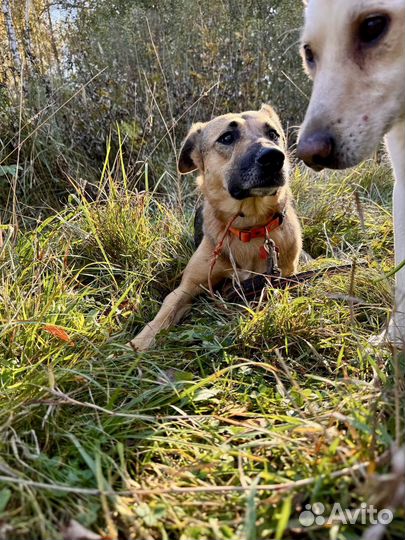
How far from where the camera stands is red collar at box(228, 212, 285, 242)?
2.90 meters

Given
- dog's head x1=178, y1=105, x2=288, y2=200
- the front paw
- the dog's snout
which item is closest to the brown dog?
dog's head x1=178, y1=105, x2=288, y2=200

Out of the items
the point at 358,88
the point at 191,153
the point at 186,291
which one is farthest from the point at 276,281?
the point at 191,153

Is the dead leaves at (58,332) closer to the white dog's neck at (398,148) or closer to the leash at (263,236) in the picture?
the leash at (263,236)

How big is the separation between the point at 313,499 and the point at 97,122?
452 centimetres

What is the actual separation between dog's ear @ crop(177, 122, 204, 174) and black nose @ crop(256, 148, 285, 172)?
715 millimetres

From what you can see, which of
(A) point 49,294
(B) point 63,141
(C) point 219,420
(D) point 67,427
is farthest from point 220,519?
(B) point 63,141

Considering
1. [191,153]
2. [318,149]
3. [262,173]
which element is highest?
[318,149]

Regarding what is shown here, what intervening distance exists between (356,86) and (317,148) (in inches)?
9.9

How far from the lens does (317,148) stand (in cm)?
162

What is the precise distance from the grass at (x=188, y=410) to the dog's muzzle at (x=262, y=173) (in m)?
0.66

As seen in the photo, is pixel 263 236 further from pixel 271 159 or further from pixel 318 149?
pixel 318 149

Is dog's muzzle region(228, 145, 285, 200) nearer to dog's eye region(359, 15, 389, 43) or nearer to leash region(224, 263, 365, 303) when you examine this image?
leash region(224, 263, 365, 303)

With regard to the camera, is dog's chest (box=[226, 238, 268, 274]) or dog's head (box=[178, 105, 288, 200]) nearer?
dog's head (box=[178, 105, 288, 200])

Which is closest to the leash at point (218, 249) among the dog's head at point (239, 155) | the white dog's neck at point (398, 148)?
the dog's head at point (239, 155)
